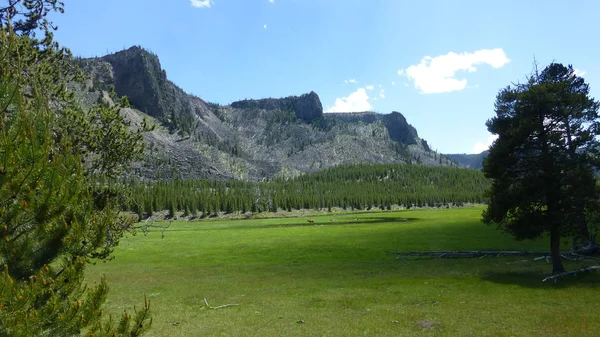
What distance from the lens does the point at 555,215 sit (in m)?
26.2

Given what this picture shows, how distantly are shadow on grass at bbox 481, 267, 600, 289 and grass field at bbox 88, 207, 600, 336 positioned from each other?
0.21 ft

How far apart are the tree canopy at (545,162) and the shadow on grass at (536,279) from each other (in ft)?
5.16

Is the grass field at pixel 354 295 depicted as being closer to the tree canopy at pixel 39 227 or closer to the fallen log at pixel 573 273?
the fallen log at pixel 573 273

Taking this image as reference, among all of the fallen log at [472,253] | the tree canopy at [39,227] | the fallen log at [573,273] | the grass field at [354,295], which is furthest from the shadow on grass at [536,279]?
the tree canopy at [39,227]

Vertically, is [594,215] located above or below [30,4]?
below

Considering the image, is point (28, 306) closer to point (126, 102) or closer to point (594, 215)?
point (126, 102)

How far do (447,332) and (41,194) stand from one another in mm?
16096

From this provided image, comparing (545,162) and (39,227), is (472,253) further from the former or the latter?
(39,227)

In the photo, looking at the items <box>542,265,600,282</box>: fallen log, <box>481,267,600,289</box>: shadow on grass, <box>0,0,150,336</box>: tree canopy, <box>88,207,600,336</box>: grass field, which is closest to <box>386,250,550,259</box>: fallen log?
<box>88,207,600,336</box>: grass field

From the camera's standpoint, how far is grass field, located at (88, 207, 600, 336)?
57.4 feet

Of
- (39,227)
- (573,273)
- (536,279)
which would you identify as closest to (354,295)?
(536,279)

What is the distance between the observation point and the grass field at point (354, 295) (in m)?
17.5

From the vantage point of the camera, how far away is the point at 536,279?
1033 inches

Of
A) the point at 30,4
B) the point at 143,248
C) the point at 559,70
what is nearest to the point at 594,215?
the point at 559,70
